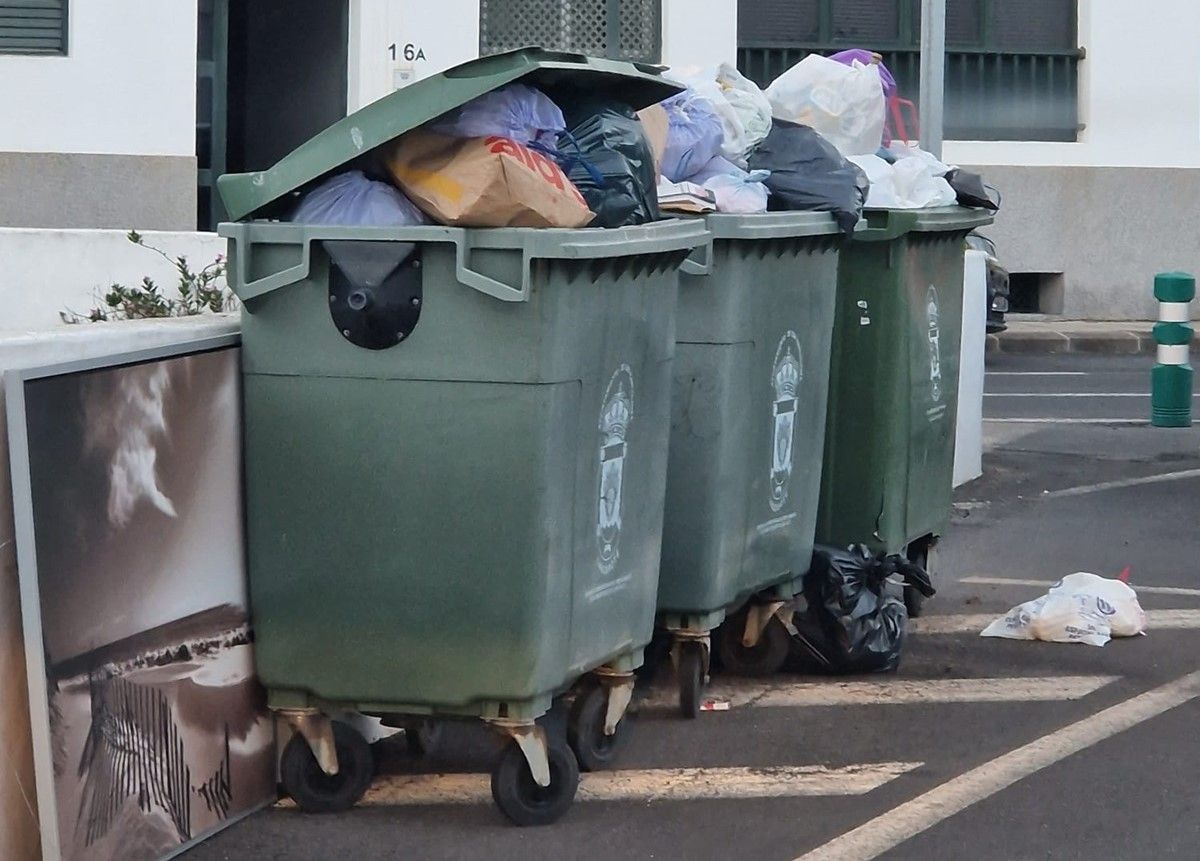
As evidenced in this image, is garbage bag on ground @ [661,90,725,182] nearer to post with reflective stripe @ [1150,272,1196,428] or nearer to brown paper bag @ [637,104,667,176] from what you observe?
brown paper bag @ [637,104,667,176]

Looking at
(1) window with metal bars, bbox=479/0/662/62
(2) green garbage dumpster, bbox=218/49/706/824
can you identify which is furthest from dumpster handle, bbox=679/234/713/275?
(1) window with metal bars, bbox=479/0/662/62

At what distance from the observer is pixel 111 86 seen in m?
15.9

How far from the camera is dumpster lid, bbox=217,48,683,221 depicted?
14.5 feet

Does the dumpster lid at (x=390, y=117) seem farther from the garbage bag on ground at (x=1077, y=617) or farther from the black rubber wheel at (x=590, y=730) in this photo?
the garbage bag on ground at (x=1077, y=617)

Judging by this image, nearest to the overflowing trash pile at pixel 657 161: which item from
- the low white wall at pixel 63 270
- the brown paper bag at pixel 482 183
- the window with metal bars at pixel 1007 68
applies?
the brown paper bag at pixel 482 183

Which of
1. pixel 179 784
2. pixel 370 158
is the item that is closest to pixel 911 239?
pixel 370 158

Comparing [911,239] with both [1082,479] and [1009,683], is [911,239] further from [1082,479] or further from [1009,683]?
[1082,479]

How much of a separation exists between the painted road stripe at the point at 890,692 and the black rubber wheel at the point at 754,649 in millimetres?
72

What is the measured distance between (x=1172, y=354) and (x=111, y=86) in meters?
8.56

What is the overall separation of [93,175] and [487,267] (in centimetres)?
1209

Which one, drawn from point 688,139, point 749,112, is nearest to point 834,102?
point 749,112

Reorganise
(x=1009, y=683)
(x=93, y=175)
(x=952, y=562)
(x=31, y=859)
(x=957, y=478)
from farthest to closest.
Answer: (x=93, y=175) < (x=957, y=478) < (x=952, y=562) < (x=1009, y=683) < (x=31, y=859)

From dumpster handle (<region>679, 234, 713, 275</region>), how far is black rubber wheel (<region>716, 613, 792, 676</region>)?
124cm

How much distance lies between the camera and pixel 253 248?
4.61 m
